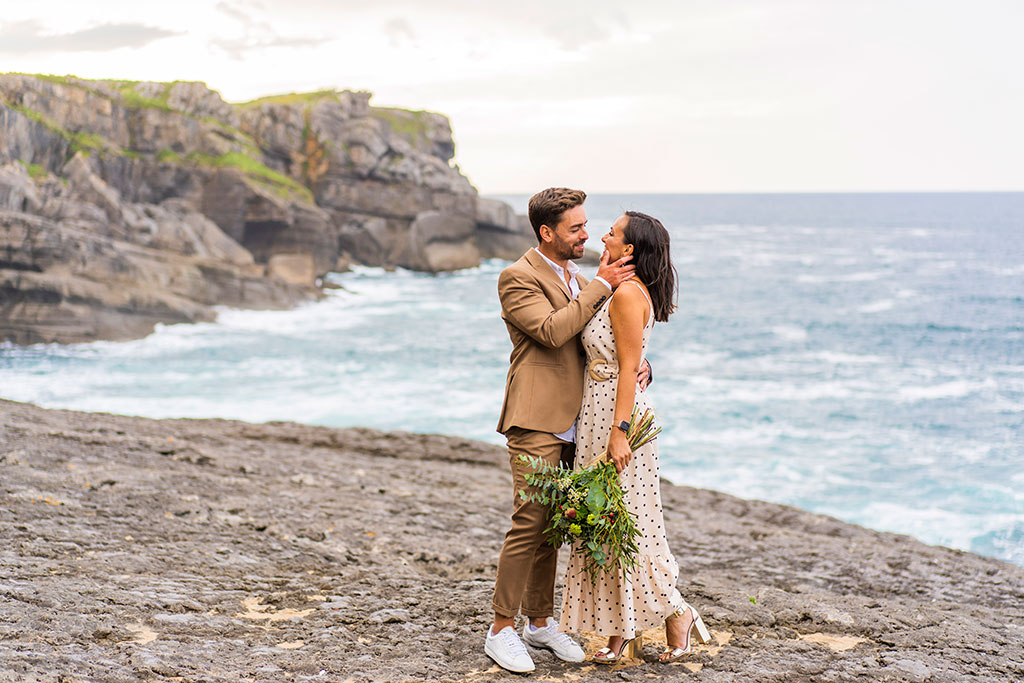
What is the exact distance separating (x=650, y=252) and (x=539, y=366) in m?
0.83

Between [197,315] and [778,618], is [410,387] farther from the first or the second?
[778,618]

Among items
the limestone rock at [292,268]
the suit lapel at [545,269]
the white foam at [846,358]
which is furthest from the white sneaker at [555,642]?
the limestone rock at [292,268]

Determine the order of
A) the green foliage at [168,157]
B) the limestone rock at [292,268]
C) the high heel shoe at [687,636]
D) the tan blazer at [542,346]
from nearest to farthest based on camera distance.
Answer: the tan blazer at [542,346] < the high heel shoe at [687,636] < the limestone rock at [292,268] < the green foliage at [168,157]

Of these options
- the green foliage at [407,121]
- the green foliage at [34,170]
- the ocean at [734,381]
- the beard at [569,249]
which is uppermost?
the green foliage at [407,121]

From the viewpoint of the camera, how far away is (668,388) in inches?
1139

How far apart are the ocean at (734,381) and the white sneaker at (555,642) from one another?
145 inches

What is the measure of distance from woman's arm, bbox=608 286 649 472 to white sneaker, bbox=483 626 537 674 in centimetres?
115

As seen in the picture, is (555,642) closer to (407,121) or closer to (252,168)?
(252,168)

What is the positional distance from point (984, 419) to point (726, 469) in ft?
37.6

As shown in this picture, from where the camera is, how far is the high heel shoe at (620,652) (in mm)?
4613

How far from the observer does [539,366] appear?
441cm

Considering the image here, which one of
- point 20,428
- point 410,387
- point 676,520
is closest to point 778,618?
point 676,520

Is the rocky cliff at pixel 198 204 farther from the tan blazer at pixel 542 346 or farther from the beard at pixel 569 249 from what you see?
the beard at pixel 569 249

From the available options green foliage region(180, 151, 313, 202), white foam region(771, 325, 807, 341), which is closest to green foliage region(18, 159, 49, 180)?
green foliage region(180, 151, 313, 202)
